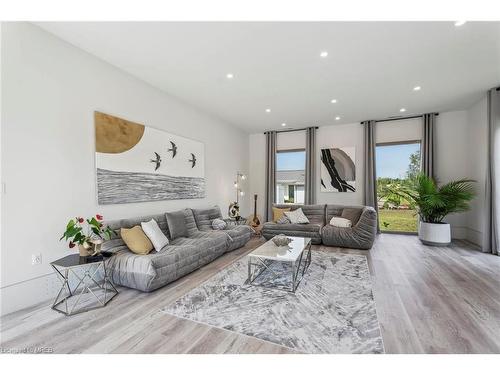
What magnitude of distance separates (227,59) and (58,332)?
3.34 meters

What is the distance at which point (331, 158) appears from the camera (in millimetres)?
6164

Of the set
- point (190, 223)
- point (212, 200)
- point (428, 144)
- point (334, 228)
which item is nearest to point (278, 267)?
point (190, 223)

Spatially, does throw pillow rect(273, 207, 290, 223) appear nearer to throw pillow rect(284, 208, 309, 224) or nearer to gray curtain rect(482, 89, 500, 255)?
throw pillow rect(284, 208, 309, 224)

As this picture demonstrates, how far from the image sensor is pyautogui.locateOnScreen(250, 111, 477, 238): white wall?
5.08m

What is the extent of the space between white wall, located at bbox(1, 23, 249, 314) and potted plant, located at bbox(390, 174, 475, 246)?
5.60 m

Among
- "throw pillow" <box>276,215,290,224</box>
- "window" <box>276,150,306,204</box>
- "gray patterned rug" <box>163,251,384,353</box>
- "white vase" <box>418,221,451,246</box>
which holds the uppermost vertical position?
"window" <box>276,150,306,204</box>

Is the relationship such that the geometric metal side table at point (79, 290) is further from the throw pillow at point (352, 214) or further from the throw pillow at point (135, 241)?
the throw pillow at point (352, 214)

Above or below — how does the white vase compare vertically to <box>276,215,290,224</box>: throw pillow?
below

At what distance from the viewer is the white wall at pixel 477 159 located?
4.40 meters

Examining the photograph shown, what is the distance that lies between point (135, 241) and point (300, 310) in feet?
6.94

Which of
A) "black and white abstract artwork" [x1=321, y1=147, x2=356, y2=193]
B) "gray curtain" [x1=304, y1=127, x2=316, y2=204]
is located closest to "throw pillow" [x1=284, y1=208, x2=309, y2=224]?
"gray curtain" [x1=304, y1=127, x2=316, y2=204]
